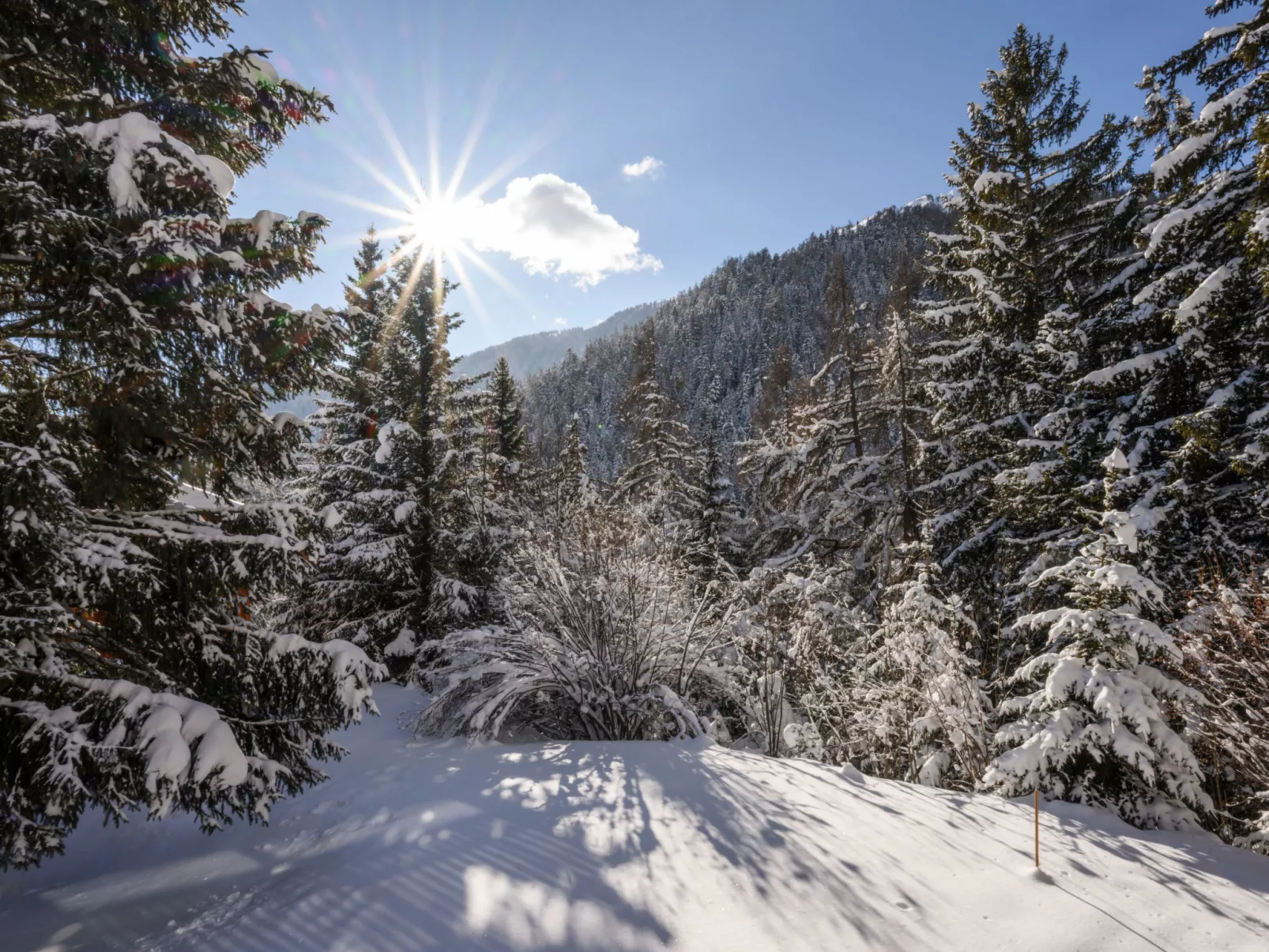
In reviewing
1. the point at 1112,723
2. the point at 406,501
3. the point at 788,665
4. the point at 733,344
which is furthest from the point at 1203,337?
the point at 733,344

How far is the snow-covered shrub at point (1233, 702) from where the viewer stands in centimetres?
421

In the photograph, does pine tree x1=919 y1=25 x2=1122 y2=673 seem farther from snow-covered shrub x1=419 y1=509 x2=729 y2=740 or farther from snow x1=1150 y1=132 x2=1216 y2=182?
snow-covered shrub x1=419 y1=509 x2=729 y2=740

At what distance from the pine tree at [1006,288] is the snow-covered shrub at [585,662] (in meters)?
5.38

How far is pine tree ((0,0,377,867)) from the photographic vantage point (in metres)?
3.08

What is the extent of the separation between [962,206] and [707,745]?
34.8 feet

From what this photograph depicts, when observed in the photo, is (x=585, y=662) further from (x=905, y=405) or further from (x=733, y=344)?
(x=733, y=344)

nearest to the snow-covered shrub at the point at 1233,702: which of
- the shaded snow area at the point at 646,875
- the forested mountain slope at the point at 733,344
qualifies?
the shaded snow area at the point at 646,875

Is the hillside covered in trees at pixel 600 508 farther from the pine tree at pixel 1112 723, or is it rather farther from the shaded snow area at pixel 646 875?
the shaded snow area at pixel 646 875

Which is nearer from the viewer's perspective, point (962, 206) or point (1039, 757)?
point (1039, 757)

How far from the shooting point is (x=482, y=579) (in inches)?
498

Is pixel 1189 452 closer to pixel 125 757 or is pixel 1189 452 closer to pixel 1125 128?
pixel 1125 128

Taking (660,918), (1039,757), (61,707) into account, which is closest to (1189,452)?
(1039,757)

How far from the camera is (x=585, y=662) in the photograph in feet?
23.2

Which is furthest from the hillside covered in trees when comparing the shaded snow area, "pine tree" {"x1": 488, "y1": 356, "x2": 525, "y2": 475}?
"pine tree" {"x1": 488, "y1": 356, "x2": 525, "y2": 475}
